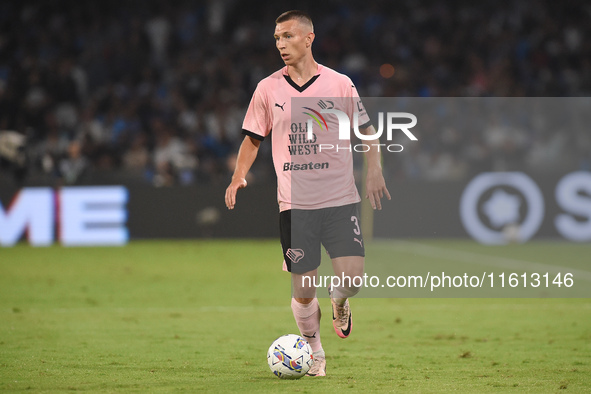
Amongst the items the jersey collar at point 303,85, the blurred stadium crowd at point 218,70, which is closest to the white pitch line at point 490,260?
the blurred stadium crowd at point 218,70

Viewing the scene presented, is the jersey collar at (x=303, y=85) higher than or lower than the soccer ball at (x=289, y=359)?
higher

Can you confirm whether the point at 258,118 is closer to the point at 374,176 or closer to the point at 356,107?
the point at 356,107

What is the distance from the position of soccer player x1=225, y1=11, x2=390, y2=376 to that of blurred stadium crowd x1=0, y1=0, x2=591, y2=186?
1067cm

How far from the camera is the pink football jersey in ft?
18.3

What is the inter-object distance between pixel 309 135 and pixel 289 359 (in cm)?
146

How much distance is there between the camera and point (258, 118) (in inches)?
225

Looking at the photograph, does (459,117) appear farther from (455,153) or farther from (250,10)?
(250,10)

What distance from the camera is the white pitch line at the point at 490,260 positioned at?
464 inches

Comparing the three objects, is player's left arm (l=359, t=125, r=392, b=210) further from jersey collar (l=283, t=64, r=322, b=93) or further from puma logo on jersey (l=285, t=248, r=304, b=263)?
puma logo on jersey (l=285, t=248, r=304, b=263)

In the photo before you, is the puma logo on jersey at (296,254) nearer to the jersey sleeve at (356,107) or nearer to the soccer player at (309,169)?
the soccer player at (309,169)

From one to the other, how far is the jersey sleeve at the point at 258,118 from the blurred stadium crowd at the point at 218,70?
35.0 ft

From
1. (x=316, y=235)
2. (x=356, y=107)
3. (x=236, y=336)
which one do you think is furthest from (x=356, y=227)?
(x=236, y=336)

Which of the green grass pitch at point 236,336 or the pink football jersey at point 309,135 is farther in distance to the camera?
the pink football jersey at point 309,135

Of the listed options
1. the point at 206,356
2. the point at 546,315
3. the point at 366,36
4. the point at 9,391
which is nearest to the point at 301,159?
the point at 206,356
